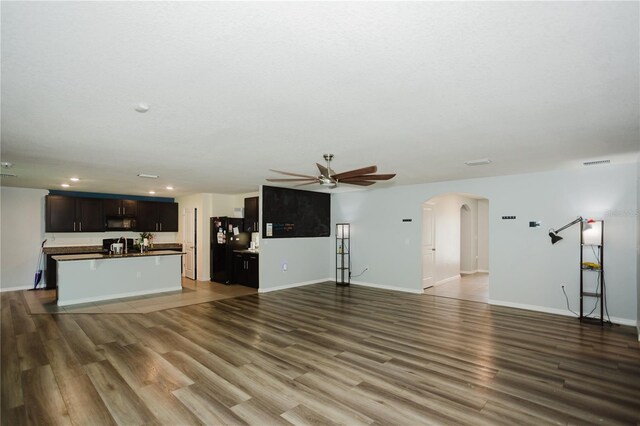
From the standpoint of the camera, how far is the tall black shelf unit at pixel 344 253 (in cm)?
873

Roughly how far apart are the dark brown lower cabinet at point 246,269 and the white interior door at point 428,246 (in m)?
4.16

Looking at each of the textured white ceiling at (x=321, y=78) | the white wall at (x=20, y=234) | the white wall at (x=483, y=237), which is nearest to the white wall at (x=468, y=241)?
the white wall at (x=483, y=237)

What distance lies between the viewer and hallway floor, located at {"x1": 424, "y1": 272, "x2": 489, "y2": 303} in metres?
7.04

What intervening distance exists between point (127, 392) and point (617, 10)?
14.5ft

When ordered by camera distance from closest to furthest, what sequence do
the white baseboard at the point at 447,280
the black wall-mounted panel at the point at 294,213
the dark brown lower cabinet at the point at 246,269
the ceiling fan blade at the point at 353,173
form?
1. the ceiling fan blade at the point at 353,173
2. the black wall-mounted panel at the point at 294,213
3. the dark brown lower cabinet at the point at 246,269
4. the white baseboard at the point at 447,280

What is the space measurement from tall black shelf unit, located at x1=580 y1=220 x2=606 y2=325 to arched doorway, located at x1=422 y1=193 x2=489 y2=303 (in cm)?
167

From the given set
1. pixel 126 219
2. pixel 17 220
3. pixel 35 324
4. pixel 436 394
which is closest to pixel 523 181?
pixel 436 394

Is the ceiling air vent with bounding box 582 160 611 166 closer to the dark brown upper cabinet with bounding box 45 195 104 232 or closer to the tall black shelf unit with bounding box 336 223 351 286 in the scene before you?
the tall black shelf unit with bounding box 336 223 351 286

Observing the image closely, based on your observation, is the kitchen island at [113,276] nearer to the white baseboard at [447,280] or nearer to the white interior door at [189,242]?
the white interior door at [189,242]

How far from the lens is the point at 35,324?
201 inches

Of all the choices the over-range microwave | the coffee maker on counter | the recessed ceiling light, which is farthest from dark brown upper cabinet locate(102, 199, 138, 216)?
the recessed ceiling light

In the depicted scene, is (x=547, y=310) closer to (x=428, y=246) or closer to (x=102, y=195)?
(x=428, y=246)

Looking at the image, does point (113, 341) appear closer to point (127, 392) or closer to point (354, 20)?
point (127, 392)

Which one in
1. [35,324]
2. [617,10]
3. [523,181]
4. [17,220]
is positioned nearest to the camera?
[617,10]
